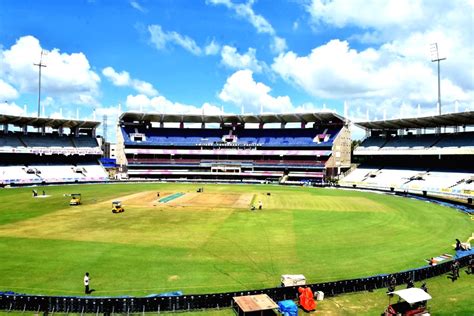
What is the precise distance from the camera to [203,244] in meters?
30.7

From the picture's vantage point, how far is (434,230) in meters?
37.5

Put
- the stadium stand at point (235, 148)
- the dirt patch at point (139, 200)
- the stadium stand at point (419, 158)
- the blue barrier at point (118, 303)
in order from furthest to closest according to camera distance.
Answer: the stadium stand at point (235, 148)
the stadium stand at point (419, 158)
the dirt patch at point (139, 200)
the blue barrier at point (118, 303)

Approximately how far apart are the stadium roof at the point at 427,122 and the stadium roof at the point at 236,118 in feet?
37.7

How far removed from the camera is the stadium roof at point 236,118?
112 meters

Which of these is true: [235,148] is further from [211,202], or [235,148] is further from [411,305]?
[411,305]

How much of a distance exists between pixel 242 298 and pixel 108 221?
26.5 m

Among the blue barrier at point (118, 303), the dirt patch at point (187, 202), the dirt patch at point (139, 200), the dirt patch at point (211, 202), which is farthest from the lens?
the dirt patch at point (139, 200)

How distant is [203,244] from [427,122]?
7506 cm

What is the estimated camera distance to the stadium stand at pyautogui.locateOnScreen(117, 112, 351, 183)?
358 feet

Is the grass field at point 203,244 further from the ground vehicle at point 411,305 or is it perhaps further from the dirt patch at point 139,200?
the ground vehicle at point 411,305

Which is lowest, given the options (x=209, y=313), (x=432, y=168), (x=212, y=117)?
(x=209, y=313)

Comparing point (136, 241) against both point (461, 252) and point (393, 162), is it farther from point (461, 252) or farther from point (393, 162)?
A: point (393, 162)

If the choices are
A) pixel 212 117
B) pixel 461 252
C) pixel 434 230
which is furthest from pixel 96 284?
pixel 212 117

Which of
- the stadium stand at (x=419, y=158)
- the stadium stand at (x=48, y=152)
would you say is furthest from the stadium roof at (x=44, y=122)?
the stadium stand at (x=419, y=158)
